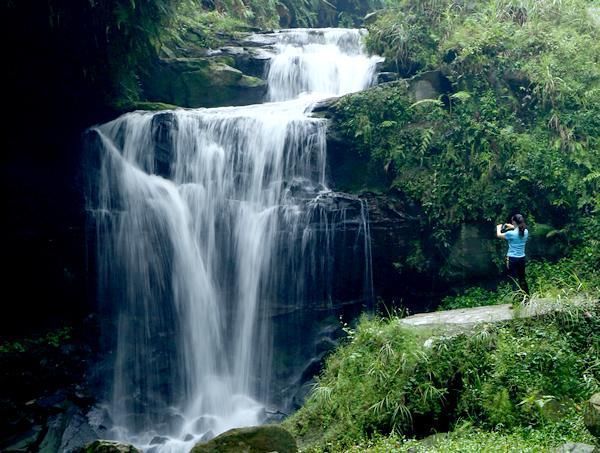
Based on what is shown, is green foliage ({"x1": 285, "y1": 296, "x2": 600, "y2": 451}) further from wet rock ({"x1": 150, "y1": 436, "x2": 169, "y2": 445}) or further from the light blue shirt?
wet rock ({"x1": 150, "y1": 436, "x2": 169, "y2": 445})

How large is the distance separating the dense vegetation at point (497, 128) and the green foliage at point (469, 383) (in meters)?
4.22

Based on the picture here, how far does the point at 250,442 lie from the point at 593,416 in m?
3.67

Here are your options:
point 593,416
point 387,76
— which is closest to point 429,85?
point 387,76

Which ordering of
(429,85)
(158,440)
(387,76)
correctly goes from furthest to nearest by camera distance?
(387,76) → (429,85) → (158,440)

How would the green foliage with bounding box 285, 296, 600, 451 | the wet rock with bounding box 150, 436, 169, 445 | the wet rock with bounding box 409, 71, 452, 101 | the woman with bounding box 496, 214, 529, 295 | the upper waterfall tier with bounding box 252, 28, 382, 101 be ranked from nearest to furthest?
Result: the green foliage with bounding box 285, 296, 600, 451, the woman with bounding box 496, 214, 529, 295, the wet rock with bounding box 150, 436, 169, 445, the wet rock with bounding box 409, 71, 452, 101, the upper waterfall tier with bounding box 252, 28, 382, 101

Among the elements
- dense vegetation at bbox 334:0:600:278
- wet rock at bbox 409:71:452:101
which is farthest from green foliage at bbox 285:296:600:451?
wet rock at bbox 409:71:452:101

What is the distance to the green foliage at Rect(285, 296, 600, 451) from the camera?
6.21m

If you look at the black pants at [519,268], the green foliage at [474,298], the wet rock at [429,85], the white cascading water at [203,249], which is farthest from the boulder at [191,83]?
the black pants at [519,268]

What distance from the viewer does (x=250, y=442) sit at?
657cm

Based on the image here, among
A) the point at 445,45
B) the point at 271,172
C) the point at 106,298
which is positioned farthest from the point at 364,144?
the point at 106,298

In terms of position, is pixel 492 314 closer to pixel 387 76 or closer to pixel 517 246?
pixel 517 246

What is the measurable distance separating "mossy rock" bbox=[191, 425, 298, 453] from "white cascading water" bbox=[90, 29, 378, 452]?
396cm

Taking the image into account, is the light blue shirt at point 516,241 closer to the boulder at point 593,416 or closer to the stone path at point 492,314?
the stone path at point 492,314

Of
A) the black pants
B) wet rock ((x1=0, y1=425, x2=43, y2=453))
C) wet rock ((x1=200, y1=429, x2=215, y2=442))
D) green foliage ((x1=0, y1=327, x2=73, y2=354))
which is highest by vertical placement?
the black pants
